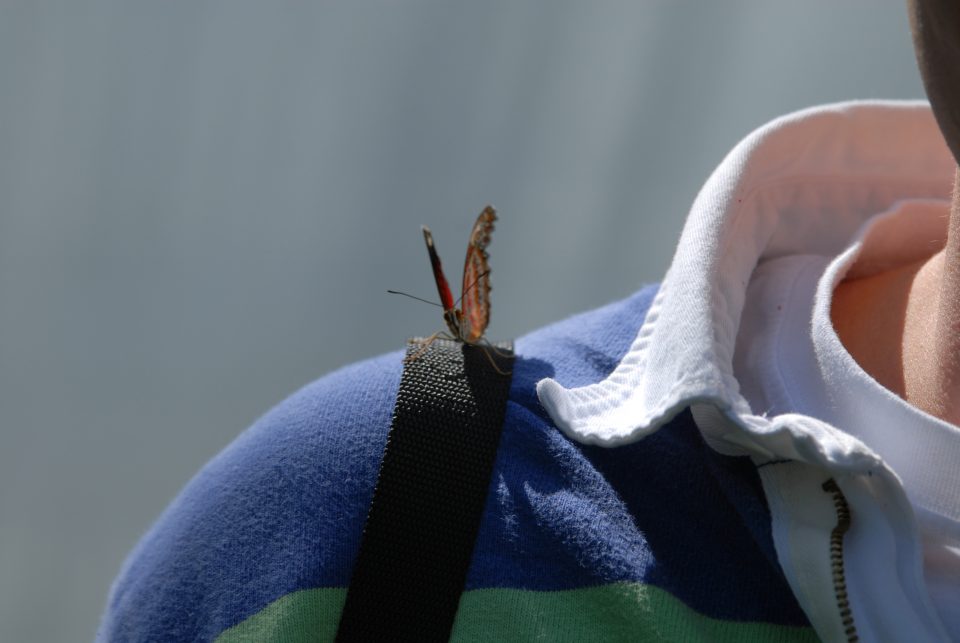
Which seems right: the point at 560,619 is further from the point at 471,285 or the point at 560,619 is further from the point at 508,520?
the point at 471,285

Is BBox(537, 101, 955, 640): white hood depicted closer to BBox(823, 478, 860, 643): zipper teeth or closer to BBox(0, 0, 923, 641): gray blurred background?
BBox(823, 478, 860, 643): zipper teeth

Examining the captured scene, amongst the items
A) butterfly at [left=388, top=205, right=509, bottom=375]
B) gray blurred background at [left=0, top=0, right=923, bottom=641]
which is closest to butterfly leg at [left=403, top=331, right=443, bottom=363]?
butterfly at [left=388, top=205, right=509, bottom=375]

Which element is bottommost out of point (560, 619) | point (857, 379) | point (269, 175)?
point (560, 619)

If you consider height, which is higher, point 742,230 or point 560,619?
point 742,230

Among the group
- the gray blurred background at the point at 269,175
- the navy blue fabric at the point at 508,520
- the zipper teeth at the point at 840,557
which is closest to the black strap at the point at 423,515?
the navy blue fabric at the point at 508,520

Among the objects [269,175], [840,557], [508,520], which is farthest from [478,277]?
[269,175]

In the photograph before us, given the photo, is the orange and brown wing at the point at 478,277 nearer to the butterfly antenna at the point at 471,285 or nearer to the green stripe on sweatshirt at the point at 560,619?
the butterfly antenna at the point at 471,285

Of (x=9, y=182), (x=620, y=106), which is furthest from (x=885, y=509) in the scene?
(x=9, y=182)

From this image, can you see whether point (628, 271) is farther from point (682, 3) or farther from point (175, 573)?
point (175, 573)
